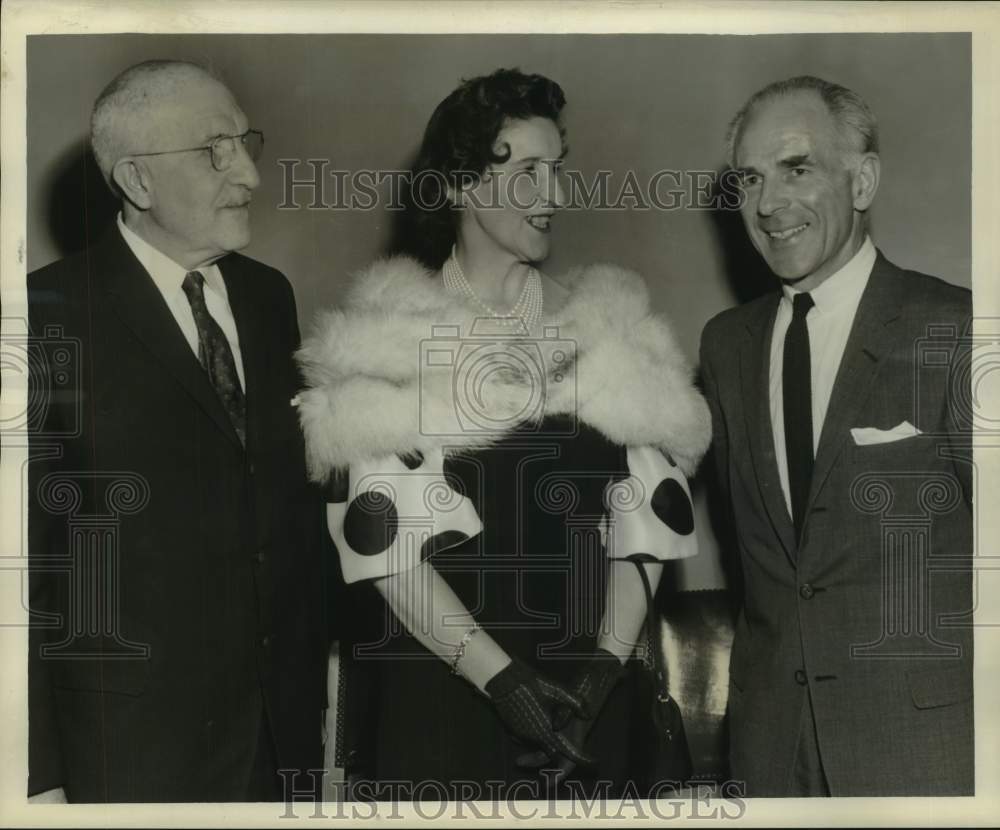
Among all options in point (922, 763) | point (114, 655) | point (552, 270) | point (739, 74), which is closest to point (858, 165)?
point (739, 74)

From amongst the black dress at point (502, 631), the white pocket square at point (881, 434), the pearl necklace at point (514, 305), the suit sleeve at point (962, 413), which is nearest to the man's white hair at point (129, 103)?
the pearl necklace at point (514, 305)

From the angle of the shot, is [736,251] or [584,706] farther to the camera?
[736,251]

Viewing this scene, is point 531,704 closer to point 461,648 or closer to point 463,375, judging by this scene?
point 461,648

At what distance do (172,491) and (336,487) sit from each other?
34 cm

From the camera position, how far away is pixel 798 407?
2348 millimetres

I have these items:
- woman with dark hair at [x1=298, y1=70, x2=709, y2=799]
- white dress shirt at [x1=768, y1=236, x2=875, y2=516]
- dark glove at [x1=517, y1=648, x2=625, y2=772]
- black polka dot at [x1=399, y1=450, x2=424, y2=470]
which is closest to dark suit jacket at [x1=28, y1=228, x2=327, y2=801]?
woman with dark hair at [x1=298, y1=70, x2=709, y2=799]

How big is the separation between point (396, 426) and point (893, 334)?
1075 millimetres

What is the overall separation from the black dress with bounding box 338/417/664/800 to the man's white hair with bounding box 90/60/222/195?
0.97m

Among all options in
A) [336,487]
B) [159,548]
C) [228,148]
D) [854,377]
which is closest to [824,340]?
[854,377]

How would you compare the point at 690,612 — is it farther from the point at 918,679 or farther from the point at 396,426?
the point at 396,426

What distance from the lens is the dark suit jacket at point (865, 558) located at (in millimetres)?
2312

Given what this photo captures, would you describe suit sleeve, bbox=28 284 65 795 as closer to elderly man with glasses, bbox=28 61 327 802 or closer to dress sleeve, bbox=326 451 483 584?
elderly man with glasses, bbox=28 61 327 802

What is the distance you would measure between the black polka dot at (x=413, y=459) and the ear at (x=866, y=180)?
1084 mm

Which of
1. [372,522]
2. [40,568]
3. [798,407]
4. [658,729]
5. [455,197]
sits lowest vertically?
[658,729]
